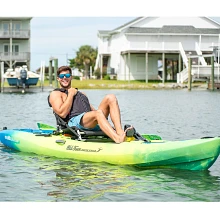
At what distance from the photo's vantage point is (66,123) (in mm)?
9742

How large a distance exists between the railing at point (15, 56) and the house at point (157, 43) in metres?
6.67

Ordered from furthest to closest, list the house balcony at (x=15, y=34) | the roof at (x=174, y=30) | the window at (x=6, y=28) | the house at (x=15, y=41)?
the window at (x=6, y=28) < the house balcony at (x=15, y=34) < the house at (x=15, y=41) < the roof at (x=174, y=30)

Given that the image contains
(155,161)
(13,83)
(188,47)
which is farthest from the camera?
(188,47)

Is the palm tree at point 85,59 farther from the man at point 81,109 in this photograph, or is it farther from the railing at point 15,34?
the man at point 81,109

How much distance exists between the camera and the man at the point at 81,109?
9.02 m

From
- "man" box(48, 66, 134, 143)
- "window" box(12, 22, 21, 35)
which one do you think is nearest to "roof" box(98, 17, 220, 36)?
"window" box(12, 22, 21, 35)

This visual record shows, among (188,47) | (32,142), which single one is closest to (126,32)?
(188,47)

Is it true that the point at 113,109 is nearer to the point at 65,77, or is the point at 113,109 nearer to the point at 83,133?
the point at 83,133

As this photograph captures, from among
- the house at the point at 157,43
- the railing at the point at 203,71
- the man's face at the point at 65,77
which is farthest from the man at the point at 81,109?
the house at the point at 157,43

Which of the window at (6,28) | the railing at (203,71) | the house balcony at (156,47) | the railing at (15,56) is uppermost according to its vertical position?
the window at (6,28)

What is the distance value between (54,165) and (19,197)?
2.17 meters

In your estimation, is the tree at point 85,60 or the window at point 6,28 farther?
the tree at point 85,60
